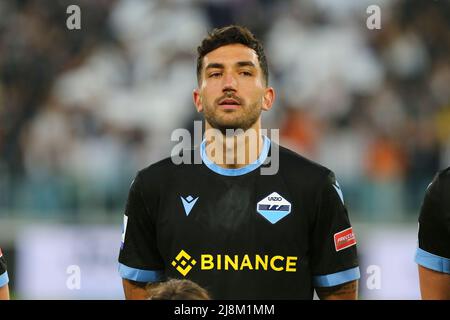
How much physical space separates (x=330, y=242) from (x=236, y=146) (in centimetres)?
64

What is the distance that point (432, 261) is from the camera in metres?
4.04

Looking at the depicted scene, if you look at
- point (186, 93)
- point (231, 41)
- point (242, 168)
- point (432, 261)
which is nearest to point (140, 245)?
point (242, 168)

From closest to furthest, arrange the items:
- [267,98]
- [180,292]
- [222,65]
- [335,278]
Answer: [180,292], [335,278], [222,65], [267,98]

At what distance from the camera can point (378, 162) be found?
31.1 ft

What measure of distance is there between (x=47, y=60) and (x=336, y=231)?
24.2 feet

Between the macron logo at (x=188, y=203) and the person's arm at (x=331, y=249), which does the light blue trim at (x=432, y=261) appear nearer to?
the person's arm at (x=331, y=249)

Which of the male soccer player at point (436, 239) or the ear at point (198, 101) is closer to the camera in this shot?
the male soccer player at point (436, 239)

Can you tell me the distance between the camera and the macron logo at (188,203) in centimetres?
418

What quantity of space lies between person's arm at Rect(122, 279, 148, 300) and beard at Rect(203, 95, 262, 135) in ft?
2.89

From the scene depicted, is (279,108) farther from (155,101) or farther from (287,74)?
(155,101)

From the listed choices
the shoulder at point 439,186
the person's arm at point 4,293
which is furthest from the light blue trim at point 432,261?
the person's arm at point 4,293

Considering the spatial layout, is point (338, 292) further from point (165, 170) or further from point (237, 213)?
point (165, 170)

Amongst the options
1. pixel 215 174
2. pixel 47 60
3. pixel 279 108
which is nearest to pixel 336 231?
pixel 215 174

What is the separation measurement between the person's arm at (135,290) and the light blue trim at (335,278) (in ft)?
2.75
